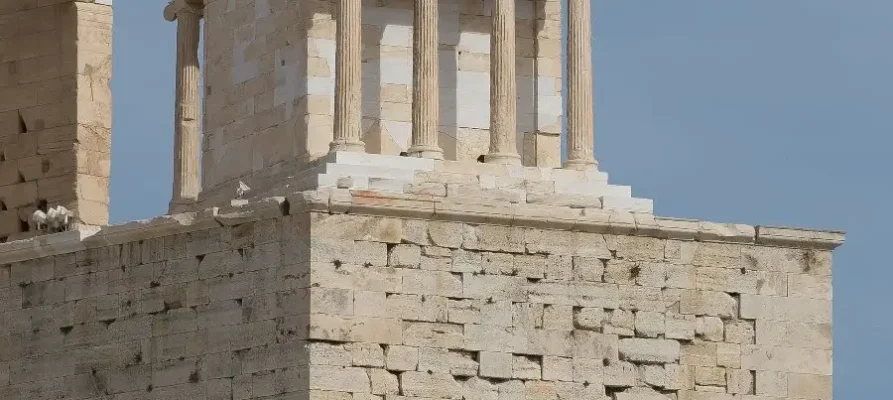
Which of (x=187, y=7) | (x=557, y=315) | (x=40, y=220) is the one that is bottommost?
(x=557, y=315)

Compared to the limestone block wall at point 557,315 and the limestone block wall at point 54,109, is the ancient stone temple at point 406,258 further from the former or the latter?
the limestone block wall at point 54,109

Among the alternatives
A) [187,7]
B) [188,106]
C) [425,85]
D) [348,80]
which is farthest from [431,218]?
[187,7]

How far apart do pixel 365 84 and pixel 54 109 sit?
20.6 ft

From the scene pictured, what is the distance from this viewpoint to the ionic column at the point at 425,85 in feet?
125

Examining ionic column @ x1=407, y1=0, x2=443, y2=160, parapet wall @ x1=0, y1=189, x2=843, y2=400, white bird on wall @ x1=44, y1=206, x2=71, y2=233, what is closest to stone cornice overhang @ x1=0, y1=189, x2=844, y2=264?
parapet wall @ x1=0, y1=189, x2=843, y2=400

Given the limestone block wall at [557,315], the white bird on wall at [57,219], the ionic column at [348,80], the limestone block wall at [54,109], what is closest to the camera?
the limestone block wall at [557,315]

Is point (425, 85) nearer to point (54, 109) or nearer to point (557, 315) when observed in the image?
point (557, 315)

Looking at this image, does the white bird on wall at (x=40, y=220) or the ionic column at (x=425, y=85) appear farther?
the white bird on wall at (x=40, y=220)

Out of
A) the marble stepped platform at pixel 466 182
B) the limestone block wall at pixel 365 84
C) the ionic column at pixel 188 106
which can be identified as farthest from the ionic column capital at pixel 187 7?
the marble stepped platform at pixel 466 182

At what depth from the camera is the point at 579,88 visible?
39.1 meters

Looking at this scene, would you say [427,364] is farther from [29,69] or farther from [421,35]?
[29,69]

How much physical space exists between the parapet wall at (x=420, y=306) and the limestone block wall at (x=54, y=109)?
3576 millimetres

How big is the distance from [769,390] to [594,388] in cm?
193

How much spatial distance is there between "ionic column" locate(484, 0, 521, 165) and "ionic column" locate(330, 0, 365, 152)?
1410mm
